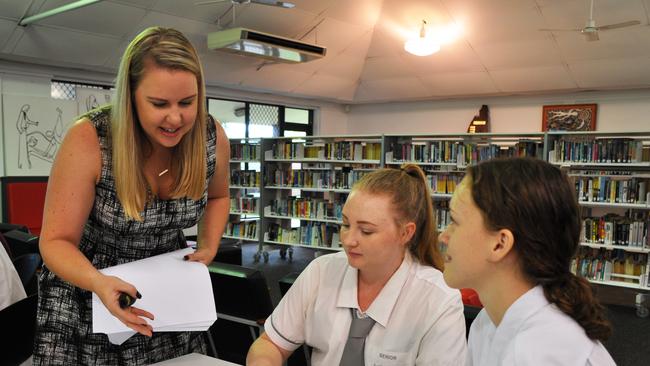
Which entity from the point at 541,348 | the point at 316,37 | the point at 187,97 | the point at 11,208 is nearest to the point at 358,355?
the point at 541,348

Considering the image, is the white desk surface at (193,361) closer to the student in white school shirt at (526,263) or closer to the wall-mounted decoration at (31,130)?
the student in white school shirt at (526,263)

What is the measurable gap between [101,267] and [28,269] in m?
1.10

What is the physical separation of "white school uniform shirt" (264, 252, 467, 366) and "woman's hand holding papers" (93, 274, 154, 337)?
55 cm

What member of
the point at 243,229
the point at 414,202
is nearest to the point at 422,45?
the point at 243,229

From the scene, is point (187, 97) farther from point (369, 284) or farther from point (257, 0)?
point (257, 0)

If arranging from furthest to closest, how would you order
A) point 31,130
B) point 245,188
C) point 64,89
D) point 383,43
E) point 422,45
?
point 383,43 < point 245,188 < point 64,89 < point 422,45 < point 31,130

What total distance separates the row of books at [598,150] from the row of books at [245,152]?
4.02 m

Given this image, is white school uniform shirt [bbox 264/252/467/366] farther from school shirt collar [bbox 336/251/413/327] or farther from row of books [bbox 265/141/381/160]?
row of books [bbox 265/141/381/160]

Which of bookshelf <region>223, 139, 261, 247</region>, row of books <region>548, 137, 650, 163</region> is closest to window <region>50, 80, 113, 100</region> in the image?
bookshelf <region>223, 139, 261, 247</region>

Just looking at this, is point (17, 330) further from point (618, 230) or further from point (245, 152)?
point (245, 152)

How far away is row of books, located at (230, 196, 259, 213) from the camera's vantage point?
7258mm

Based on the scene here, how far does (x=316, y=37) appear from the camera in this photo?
724 centimetres

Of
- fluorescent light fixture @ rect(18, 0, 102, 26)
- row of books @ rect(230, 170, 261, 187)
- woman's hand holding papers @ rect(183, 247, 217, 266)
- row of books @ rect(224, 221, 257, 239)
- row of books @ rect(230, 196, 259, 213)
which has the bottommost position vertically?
row of books @ rect(224, 221, 257, 239)

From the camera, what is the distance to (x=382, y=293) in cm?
138
